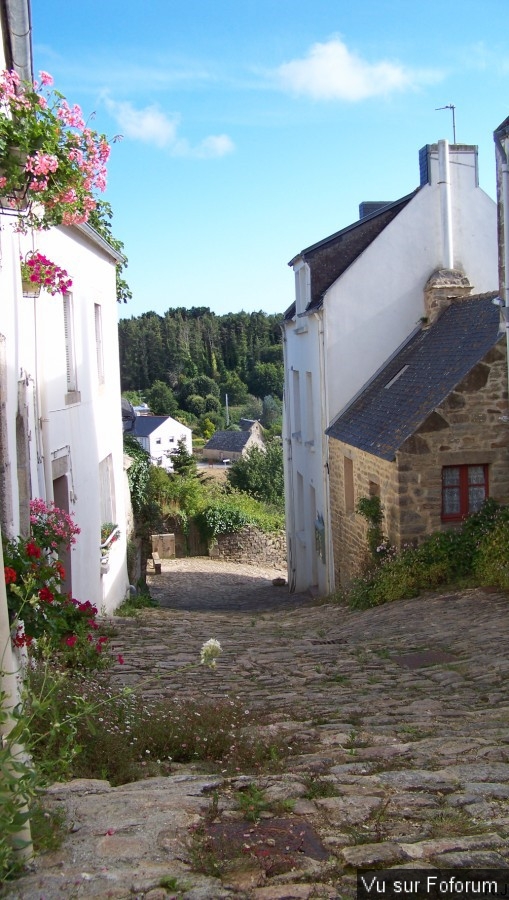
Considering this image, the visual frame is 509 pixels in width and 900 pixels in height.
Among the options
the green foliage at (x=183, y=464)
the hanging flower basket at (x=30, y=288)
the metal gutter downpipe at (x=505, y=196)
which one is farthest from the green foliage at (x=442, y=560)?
the green foliage at (x=183, y=464)

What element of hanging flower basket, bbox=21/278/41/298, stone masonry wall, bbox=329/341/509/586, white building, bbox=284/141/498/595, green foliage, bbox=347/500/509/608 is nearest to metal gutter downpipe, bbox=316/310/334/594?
white building, bbox=284/141/498/595

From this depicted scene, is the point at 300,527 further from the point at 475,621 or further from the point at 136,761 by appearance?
the point at 136,761

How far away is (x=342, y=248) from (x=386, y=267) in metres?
1.02

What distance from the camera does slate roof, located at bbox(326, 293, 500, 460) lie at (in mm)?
12086

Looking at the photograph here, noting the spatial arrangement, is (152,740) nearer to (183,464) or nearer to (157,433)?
(183,464)

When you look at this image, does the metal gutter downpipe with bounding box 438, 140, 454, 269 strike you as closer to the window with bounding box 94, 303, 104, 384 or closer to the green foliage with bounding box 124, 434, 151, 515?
the window with bounding box 94, 303, 104, 384

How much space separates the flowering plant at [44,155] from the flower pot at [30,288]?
1483mm

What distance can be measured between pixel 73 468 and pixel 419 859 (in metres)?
7.50

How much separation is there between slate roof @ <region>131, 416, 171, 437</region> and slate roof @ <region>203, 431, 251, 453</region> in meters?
4.90

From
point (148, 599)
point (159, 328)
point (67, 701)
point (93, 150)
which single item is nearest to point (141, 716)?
point (67, 701)

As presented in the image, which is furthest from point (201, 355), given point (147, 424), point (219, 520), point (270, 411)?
point (219, 520)

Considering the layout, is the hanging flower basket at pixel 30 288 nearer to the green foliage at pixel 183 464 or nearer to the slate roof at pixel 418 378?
the slate roof at pixel 418 378

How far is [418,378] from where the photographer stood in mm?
13406

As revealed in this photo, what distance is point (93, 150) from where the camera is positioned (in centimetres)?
535
